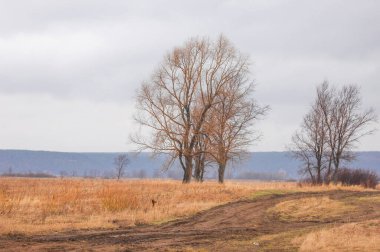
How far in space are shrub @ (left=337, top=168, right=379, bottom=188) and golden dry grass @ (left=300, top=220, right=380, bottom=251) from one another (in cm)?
3677

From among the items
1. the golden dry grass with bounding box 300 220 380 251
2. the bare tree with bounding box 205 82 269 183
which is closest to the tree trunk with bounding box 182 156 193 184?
the bare tree with bounding box 205 82 269 183

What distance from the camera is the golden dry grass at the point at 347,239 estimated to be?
A: 14.0m

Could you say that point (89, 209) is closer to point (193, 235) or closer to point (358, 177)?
point (193, 235)

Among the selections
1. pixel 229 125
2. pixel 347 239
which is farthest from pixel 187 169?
pixel 347 239

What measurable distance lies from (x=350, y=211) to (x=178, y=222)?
7961 millimetres

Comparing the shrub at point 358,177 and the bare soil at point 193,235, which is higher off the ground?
the shrub at point 358,177

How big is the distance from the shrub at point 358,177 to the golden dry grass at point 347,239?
36.8m

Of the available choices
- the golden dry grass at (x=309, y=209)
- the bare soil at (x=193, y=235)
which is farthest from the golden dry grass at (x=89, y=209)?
the golden dry grass at (x=309, y=209)

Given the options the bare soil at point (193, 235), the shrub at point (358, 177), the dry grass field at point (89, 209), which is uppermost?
the shrub at point (358, 177)

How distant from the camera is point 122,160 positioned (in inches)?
4749

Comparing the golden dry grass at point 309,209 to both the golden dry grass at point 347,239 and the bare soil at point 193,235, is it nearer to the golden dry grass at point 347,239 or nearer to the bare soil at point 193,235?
the bare soil at point 193,235

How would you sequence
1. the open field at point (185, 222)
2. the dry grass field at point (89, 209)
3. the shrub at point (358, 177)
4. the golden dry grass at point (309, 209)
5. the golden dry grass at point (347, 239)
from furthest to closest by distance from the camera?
1. the shrub at point (358, 177)
2. the golden dry grass at point (309, 209)
3. the dry grass field at point (89, 209)
4. the open field at point (185, 222)
5. the golden dry grass at point (347, 239)

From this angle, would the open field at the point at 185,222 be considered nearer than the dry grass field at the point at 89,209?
Yes

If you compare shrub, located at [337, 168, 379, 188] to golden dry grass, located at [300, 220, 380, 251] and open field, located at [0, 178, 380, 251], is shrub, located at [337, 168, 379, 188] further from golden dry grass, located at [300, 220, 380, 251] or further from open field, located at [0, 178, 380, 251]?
golden dry grass, located at [300, 220, 380, 251]
